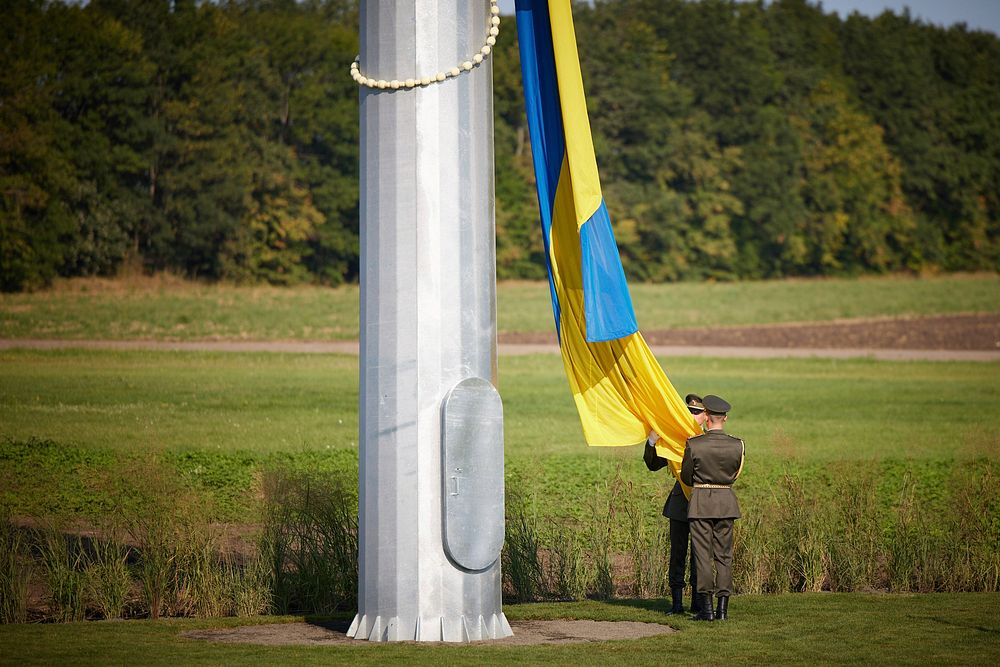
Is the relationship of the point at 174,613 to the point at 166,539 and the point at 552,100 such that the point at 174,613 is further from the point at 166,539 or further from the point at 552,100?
the point at 552,100

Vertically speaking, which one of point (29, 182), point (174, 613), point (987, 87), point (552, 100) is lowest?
point (174, 613)

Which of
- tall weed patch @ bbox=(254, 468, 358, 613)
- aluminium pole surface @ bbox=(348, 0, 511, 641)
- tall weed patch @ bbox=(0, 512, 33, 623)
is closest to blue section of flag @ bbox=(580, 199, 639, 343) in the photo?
aluminium pole surface @ bbox=(348, 0, 511, 641)

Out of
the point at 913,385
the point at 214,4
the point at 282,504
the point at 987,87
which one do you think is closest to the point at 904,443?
the point at 913,385

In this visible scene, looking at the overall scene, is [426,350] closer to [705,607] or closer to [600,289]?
[600,289]

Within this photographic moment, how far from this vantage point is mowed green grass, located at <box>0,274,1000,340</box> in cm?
3341

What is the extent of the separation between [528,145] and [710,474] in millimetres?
45908

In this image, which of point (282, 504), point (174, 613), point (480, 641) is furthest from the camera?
point (282, 504)

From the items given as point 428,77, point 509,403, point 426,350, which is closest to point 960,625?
point 426,350

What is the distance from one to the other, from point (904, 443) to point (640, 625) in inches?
487

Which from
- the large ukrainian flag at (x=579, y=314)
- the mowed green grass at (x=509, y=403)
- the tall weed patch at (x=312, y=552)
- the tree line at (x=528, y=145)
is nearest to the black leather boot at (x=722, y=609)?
the large ukrainian flag at (x=579, y=314)

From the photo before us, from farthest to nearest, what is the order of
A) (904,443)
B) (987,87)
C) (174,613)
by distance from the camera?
(987,87), (904,443), (174,613)

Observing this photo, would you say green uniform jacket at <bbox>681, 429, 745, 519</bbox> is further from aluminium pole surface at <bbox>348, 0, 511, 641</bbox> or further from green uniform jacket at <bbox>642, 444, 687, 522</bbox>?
aluminium pole surface at <bbox>348, 0, 511, 641</bbox>

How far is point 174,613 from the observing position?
29.9ft

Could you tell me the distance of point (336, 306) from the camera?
41.6 m
